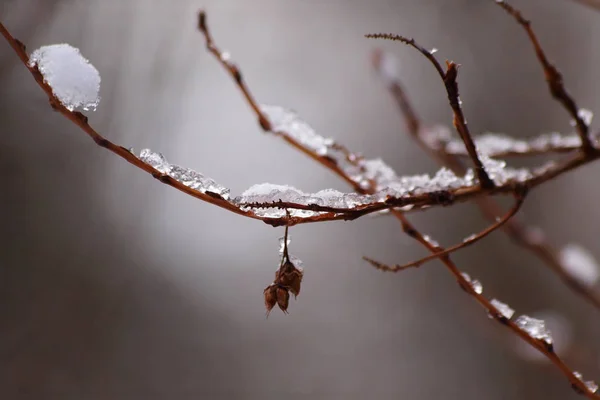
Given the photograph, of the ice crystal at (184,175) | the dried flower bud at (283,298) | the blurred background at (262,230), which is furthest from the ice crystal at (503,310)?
the blurred background at (262,230)

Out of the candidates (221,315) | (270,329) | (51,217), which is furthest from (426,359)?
(51,217)

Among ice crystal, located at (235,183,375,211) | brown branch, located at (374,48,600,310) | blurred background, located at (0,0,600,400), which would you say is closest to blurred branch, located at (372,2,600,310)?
brown branch, located at (374,48,600,310)

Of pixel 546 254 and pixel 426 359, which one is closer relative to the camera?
pixel 546 254

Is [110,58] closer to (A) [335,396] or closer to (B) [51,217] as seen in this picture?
(B) [51,217]

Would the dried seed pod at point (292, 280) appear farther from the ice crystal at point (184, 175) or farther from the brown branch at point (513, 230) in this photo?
the brown branch at point (513, 230)

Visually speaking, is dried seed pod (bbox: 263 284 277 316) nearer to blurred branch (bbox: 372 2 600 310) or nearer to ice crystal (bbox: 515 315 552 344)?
ice crystal (bbox: 515 315 552 344)

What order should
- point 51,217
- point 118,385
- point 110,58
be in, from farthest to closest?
point 118,385, point 51,217, point 110,58
